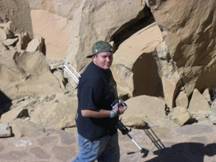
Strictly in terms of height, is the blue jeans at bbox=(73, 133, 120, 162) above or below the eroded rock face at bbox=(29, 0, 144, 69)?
below

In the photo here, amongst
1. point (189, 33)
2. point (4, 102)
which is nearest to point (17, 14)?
point (4, 102)

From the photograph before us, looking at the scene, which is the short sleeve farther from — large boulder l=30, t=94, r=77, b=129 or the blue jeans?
large boulder l=30, t=94, r=77, b=129

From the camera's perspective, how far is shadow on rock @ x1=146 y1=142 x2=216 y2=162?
24.1 feet

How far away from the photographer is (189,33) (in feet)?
27.6

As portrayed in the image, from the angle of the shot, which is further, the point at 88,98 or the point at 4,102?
the point at 4,102

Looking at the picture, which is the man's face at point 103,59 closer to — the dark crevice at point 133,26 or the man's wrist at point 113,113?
the man's wrist at point 113,113

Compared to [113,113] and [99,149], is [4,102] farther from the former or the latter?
[113,113]

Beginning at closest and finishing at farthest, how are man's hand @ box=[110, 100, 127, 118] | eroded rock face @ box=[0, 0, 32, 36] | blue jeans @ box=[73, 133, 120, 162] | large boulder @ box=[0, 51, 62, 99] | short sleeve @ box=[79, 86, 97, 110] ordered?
short sleeve @ box=[79, 86, 97, 110] < man's hand @ box=[110, 100, 127, 118] < blue jeans @ box=[73, 133, 120, 162] < large boulder @ box=[0, 51, 62, 99] < eroded rock face @ box=[0, 0, 32, 36]

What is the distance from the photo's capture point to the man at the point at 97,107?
5867 millimetres

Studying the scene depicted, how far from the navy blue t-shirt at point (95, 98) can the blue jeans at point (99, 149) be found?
6cm

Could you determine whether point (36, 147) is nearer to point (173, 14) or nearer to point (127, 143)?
point (127, 143)

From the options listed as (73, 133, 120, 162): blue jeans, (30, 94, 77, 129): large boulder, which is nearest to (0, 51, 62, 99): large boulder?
(30, 94, 77, 129): large boulder

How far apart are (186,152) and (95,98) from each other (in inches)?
76.7

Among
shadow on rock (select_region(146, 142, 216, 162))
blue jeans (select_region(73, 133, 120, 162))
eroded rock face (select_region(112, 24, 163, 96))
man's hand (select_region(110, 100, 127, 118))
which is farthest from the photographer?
eroded rock face (select_region(112, 24, 163, 96))
